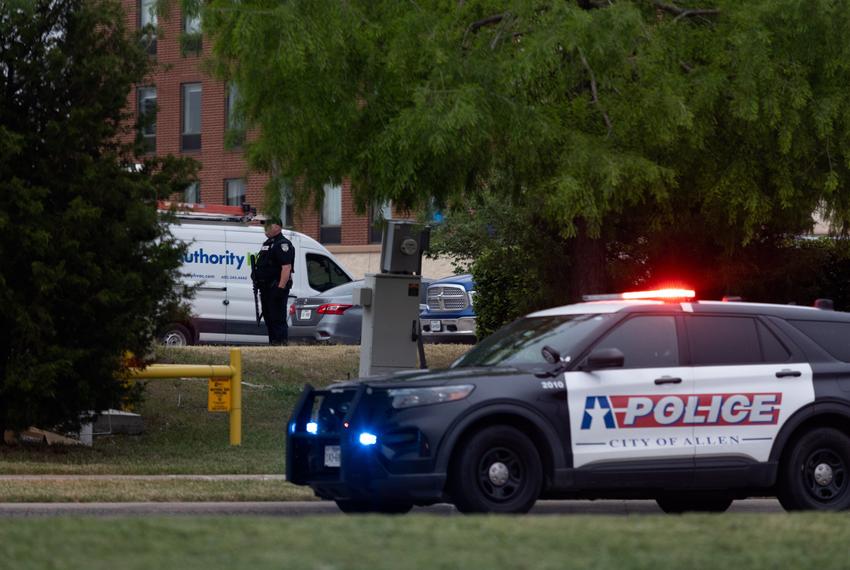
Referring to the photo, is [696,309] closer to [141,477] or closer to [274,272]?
[141,477]

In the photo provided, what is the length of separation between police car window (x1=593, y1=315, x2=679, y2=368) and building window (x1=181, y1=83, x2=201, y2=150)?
44.7 metres

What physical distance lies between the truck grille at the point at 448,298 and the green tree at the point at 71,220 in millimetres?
13064

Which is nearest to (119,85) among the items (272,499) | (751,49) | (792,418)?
(272,499)

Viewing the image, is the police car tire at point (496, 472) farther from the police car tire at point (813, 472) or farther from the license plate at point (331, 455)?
the police car tire at point (813, 472)

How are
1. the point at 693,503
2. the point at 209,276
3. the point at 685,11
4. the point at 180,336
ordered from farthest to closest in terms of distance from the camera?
the point at 209,276 < the point at 180,336 < the point at 685,11 < the point at 693,503

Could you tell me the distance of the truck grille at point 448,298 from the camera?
96.6 feet

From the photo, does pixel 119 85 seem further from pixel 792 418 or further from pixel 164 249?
pixel 792 418

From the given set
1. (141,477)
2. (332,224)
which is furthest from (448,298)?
(332,224)

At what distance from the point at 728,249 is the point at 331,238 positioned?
3398cm

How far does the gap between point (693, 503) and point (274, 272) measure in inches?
494

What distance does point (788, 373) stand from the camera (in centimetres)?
1180

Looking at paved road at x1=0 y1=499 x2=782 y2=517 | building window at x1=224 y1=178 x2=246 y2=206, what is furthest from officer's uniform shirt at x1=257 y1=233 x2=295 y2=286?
building window at x1=224 y1=178 x2=246 y2=206

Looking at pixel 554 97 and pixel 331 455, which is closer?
pixel 331 455

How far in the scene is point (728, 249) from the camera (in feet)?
70.8
